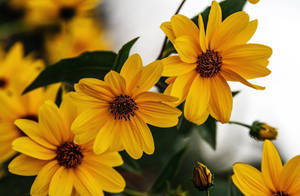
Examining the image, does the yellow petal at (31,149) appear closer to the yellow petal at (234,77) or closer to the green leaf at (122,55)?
the green leaf at (122,55)

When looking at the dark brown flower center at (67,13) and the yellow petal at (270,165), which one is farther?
the dark brown flower center at (67,13)

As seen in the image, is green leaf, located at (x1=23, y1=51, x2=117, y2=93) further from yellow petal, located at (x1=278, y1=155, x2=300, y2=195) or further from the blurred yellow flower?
yellow petal, located at (x1=278, y1=155, x2=300, y2=195)

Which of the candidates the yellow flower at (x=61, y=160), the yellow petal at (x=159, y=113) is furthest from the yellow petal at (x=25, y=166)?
the yellow petal at (x=159, y=113)

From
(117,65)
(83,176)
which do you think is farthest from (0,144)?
(117,65)

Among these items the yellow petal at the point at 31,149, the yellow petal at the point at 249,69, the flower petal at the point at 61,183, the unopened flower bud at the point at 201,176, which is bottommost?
the unopened flower bud at the point at 201,176

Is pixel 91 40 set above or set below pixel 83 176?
above

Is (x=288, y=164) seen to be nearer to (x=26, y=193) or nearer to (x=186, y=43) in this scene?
(x=186, y=43)

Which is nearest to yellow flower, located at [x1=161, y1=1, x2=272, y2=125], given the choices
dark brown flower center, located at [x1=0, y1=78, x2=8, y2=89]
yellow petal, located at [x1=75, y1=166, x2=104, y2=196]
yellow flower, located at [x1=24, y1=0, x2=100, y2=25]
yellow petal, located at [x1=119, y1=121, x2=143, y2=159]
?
yellow petal, located at [x1=119, y1=121, x2=143, y2=159]
